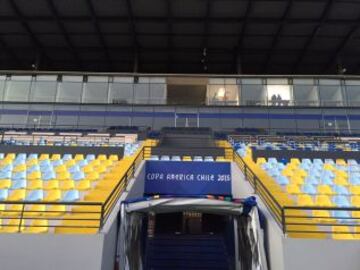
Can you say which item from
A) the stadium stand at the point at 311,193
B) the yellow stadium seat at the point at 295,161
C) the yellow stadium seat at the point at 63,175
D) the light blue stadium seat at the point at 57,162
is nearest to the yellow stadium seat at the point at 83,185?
the yellow stadium seat at the point at 63,175

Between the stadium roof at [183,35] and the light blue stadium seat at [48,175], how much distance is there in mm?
17036

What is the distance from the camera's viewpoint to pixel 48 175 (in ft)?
30.7

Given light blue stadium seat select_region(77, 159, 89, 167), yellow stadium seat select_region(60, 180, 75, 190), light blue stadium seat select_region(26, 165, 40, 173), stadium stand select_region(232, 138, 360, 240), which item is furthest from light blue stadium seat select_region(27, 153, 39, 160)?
stadium stand select_region(232, 138, 360, 240)

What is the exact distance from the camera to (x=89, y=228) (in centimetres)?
555

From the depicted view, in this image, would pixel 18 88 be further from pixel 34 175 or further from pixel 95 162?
pixel 34 175

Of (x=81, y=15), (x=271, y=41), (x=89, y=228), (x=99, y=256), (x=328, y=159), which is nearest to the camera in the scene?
(x=99, y=256)

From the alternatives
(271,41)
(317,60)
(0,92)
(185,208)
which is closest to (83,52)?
(0,92)

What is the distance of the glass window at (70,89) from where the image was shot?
1001 inches

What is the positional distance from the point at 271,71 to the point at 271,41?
4847mm

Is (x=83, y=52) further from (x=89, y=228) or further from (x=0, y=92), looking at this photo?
(x=89, y=228)

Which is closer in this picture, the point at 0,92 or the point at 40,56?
the point at 0,92

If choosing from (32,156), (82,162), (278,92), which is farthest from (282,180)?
(278,92)

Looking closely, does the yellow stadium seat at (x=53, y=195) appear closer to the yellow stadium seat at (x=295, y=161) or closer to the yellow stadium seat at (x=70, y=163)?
the yellow stadium seat at (x=70, y=163)

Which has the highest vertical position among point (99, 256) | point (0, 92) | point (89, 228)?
point (0, 92)
